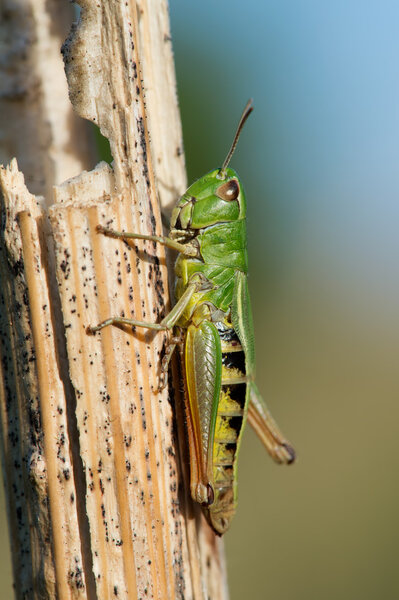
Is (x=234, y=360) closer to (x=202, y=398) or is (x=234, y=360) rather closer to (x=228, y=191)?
(x=202, y=398)

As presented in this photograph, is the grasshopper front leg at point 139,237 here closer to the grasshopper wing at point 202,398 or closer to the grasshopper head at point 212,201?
the grasshopper head at point 212,201

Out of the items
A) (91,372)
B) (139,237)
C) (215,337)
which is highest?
(139,237)

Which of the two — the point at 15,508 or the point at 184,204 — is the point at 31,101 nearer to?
the point at 184,204

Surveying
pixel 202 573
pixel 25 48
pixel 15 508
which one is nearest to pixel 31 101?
pixel 25 48

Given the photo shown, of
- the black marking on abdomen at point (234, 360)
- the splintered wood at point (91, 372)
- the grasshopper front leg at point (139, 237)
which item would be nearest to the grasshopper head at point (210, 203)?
the grasshopper front leg at point (139, 237)

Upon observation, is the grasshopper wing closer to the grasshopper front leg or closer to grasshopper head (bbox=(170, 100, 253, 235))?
the grasshopper front leg

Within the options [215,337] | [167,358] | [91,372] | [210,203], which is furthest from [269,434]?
[91,372]

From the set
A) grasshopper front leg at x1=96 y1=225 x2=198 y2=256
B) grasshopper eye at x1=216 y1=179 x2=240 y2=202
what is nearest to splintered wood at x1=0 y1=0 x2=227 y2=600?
grasshopper front leg at x1=96 y1=225 x2=198 y2=256

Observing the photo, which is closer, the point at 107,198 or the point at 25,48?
the point at 107,198
